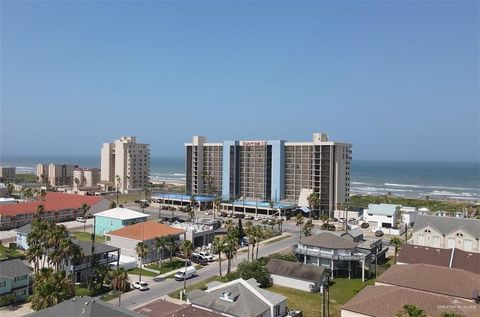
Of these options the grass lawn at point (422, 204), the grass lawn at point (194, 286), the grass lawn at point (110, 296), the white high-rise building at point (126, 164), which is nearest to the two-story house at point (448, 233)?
the grass lawn at point (194, 286)

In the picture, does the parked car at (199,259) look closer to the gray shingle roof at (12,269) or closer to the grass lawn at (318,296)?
the grass lawn at (318,296)

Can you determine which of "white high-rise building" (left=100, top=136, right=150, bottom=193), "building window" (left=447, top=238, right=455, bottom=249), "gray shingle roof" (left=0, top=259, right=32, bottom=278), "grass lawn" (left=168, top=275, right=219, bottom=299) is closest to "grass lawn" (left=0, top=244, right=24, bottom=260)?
"gray shingle roof" (left=0, top=259, right=32, bottom=278)

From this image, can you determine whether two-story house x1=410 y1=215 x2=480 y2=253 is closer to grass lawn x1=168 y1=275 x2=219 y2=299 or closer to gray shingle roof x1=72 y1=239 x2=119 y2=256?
grass lawn x1=168 y1=275 x2=219 y2=299

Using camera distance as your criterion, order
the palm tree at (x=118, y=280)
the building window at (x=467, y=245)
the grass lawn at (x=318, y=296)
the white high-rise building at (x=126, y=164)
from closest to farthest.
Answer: the palm tree at (x=118, y=280) → the grass lawn at (x=318, y=296) → the building window at (x=467, y=245) → the white high-rise building at (x=126, y=164)

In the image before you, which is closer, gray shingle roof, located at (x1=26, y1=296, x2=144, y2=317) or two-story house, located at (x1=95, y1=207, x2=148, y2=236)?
gray shingle roof, located at (x1=26, y1=296, x2=144, y2=317)

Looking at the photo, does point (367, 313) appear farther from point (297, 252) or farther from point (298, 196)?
point (298, 196)

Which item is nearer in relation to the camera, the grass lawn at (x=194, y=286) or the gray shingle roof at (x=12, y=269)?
the gray shingle roof at (x=12, y=269)

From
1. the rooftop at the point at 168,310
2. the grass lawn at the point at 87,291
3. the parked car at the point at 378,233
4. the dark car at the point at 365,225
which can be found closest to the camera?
the rooftop at the point at 168,310

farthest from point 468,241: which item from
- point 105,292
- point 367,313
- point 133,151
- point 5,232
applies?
point 133,151
